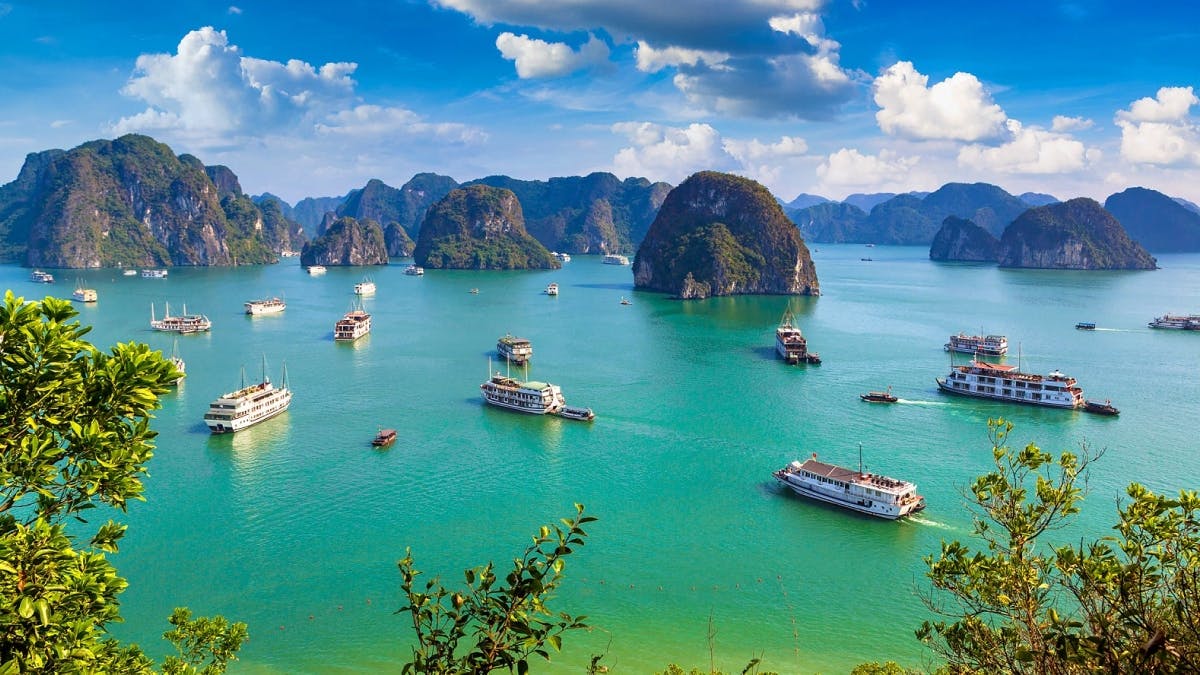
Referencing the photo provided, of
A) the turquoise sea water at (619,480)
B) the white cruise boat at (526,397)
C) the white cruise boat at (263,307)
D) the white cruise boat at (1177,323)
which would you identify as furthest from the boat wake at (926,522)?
the white cruise boat at (263,307)

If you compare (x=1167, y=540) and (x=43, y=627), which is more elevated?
(x=1167, y=540)

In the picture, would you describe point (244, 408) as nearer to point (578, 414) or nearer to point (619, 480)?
point (578, 414)

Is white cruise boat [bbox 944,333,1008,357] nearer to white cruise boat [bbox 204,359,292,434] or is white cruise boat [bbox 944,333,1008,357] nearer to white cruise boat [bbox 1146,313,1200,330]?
white cruise boat [bbox 1146,313,1200,330]

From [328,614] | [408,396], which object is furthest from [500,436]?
[328,614]

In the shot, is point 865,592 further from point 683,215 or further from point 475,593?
point 683,215

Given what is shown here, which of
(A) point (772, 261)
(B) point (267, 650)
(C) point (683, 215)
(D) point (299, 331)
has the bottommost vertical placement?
(B) point (267, 650)

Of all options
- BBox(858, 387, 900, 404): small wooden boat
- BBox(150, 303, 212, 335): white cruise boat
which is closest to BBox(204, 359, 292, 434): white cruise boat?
BBox(150, 303, 212, 335): white cruise boat

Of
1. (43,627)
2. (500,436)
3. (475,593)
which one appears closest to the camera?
(475,593)

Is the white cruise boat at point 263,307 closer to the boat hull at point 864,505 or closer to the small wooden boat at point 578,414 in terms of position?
the small wooden boat at point 578,414
